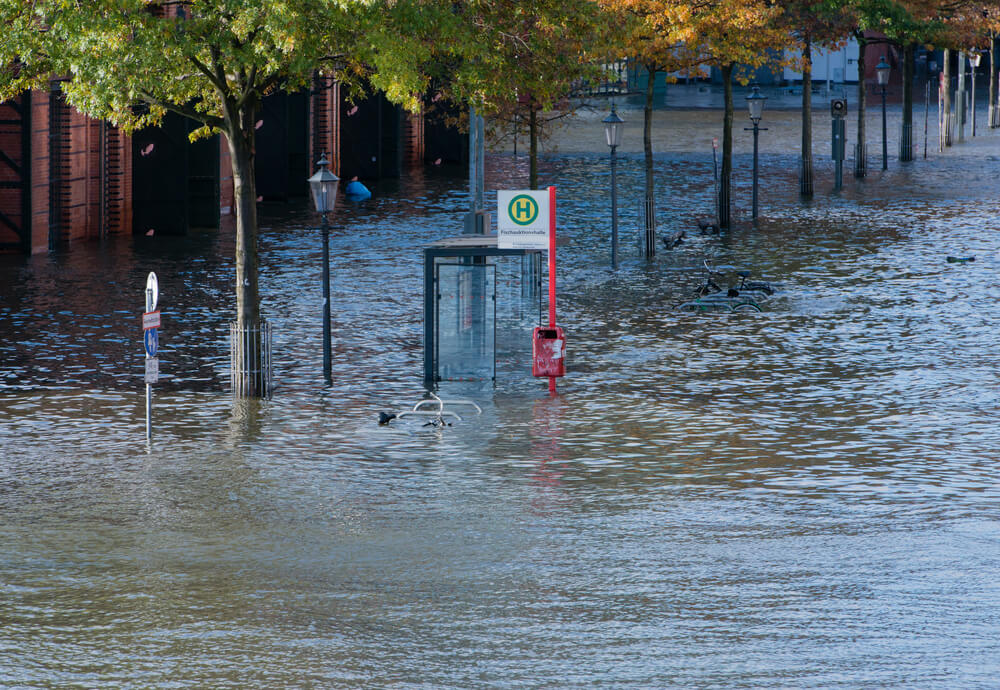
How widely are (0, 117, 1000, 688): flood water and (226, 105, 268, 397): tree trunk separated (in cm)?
50

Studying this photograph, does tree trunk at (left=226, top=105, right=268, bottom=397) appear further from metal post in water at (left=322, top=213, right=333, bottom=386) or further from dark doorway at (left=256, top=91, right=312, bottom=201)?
dark doorway at (left=256, top=91, right=312, bottom=201)

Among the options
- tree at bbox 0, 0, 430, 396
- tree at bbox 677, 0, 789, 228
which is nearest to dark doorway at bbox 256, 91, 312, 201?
tree at bbox 677, 0, 789, 228

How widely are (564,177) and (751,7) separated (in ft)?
43.9

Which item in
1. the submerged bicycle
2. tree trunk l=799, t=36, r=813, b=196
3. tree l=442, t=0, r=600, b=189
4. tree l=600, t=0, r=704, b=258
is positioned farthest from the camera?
tree trunk l=799, t=36, r=813, b=196

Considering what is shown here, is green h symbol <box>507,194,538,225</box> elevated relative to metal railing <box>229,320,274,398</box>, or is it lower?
elevated

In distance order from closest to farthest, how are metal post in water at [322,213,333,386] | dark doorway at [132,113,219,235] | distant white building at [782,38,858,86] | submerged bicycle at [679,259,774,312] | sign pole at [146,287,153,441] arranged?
sign pole at [146,287,153,441] → metal post in water at [322,213,333,386] → submerged bicycle at [679,259,774,312] → dark doorway at [132,113,219,235] → distant white building at [782,38,858,86]

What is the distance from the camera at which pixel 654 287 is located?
89.5ft

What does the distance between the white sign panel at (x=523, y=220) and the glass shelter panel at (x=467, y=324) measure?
0.56 meters

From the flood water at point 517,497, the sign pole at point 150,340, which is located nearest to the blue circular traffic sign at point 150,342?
the sign pole at point 150,340

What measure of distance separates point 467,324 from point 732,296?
22.1 ft

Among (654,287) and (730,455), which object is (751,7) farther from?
(730,455)

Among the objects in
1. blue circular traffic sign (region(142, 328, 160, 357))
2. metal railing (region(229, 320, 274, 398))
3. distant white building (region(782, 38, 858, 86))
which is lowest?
metal railing (region(229, 320, 274, 398))

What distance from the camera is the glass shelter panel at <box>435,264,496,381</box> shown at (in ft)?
65.1

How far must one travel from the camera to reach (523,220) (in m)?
19.5
